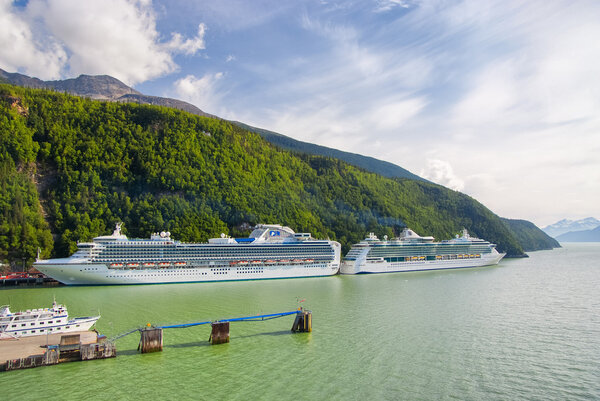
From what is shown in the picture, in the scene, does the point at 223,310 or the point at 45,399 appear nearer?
the point at 45,399

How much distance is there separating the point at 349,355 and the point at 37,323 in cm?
1943

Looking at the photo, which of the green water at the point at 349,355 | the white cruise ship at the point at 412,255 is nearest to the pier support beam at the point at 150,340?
the green water at the point at 349,355

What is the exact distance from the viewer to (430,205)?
165 m

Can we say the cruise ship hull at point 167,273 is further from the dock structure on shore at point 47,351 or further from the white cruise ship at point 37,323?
the dock structure on shore at point 47,351

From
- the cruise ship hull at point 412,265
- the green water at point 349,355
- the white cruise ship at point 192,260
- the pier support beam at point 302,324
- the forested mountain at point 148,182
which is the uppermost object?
the forested mountain at point 148,182

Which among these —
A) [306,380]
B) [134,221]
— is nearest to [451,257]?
[134,221]

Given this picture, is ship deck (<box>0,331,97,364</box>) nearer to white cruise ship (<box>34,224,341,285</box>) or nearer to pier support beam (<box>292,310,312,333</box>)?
pier support beam (<box>292,310,312,333</box>)

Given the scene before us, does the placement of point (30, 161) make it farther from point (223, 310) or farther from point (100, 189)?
point (223, 310)

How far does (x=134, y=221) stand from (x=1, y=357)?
216 feet

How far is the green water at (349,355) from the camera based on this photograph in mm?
17016

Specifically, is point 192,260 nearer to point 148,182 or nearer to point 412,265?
point 148,182

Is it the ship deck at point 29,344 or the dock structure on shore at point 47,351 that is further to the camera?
the ship deck at point 29,344

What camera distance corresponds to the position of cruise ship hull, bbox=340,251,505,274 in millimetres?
76250

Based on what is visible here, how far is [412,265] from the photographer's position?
83.8 m
